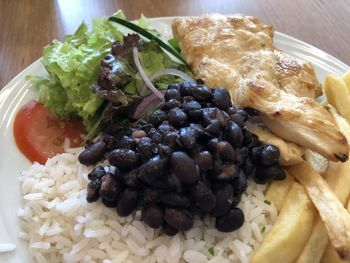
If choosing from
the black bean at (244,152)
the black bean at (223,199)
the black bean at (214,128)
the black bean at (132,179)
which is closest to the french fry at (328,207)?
the black bean at (244,152)

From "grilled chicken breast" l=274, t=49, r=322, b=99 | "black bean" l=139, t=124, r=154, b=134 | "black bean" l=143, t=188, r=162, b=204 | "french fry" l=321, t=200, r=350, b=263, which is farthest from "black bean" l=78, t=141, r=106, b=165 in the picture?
"french fry" l=321, t=200, r=350, b=263

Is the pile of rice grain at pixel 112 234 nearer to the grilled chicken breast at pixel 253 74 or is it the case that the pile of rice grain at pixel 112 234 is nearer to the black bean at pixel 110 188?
the black bean at pixel 110 188

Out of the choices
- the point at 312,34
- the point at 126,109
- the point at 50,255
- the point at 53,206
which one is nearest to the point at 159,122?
the point at 126,109

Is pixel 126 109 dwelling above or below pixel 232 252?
above

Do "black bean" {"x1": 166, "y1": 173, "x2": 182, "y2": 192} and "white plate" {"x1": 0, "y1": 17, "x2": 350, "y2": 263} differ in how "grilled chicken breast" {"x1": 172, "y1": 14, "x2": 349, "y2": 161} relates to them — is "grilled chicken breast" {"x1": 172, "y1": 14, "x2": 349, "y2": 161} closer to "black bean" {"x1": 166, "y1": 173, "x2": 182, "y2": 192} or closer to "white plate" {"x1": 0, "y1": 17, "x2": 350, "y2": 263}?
"white plate" {"x1": 0, "y1": 17, "x2": 350, "y2": 263}

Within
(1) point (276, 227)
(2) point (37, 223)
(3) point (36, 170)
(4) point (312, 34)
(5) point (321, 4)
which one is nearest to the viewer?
(1) point (276, 227)

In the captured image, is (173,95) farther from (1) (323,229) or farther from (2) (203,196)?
(1) (323,229)

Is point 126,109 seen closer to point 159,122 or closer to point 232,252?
point 159,122
